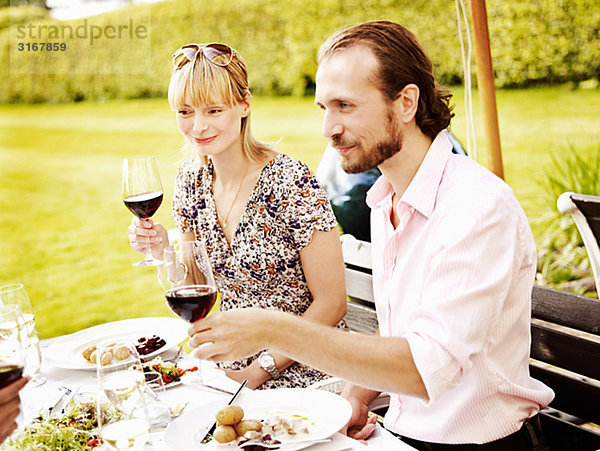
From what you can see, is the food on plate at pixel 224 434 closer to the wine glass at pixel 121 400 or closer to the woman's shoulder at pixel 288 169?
the wine glass at pixel 121 400

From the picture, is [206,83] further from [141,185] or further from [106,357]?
[106,357]

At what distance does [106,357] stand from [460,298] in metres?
0.73

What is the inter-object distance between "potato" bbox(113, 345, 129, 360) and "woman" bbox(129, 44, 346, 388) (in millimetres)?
744

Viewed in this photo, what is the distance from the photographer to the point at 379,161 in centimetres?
164

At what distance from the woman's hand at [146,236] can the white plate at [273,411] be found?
76 centimetres

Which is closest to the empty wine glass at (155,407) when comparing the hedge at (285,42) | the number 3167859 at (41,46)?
the hedge at (285,42)

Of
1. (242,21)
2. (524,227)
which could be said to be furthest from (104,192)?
(524,227)

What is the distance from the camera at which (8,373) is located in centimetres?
125

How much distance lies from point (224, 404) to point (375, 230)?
2.17 feet

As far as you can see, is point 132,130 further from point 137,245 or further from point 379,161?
point 379,161

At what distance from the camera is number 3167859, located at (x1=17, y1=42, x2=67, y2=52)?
735 cm

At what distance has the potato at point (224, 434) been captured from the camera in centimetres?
132

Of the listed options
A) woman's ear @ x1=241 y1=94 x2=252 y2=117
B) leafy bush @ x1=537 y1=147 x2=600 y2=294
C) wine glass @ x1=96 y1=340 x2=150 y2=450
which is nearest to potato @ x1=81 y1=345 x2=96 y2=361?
wine glass @ x1=96 y1=340 x2=150 y2=450

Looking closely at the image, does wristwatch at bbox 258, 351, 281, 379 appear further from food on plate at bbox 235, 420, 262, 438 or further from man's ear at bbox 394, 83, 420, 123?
man's ear at bbox 394, 83, 420, 123
